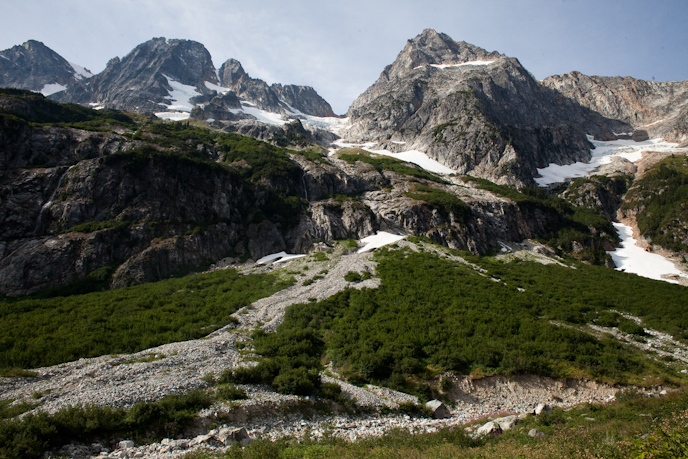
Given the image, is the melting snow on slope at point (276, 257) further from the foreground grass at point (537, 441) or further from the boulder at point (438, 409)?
the foreground grass at point (537, 441)

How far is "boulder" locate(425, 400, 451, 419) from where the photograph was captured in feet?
51.0

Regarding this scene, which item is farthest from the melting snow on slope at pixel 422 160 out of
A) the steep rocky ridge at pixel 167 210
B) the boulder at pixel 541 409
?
the boulder at pixel 541 409

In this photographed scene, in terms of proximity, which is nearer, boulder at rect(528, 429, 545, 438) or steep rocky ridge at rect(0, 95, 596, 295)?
boulder at rect(528, 429, 545, 438)

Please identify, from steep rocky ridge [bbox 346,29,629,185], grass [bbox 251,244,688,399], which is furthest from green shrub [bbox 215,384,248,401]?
steep rocky ridge [bbox 346,29,629,185]

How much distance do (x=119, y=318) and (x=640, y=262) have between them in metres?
94.6

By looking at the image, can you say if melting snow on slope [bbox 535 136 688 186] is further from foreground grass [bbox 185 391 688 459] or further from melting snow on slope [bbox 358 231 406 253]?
foreground grass [bbox 185 391 688 459]

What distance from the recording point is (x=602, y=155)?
147 m

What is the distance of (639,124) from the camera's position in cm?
16962

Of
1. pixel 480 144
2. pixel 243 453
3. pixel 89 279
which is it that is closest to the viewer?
pixel 243 453

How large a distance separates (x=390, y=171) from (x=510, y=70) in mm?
133074

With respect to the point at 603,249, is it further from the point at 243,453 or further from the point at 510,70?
the point at 510,70

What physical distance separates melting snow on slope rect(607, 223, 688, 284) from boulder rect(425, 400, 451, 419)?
228 ft

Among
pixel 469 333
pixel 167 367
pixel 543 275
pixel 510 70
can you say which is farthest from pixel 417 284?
pixel 510 70

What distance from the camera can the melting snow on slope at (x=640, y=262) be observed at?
210 ft
